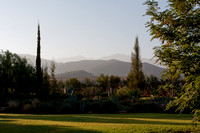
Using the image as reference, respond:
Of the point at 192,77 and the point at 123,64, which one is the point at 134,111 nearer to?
the point at 192,77

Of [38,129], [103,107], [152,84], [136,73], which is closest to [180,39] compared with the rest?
[38,129]

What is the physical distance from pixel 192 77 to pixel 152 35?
8.34 ft

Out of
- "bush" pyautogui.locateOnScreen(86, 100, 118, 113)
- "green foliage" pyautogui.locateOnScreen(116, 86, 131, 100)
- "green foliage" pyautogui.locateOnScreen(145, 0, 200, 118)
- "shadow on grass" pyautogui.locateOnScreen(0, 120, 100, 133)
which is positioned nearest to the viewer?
"green foliage" pyautogui.locateOnScreen(145, 0, 200, 118)

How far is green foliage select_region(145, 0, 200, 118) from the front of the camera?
371 inches

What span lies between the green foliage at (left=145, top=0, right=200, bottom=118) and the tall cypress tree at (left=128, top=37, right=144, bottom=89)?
1092 inches

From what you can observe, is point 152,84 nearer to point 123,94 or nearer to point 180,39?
point 123,94

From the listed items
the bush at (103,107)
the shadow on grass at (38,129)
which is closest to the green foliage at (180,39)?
the shadow on grass at (38,129)

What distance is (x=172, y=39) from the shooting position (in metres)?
9.88

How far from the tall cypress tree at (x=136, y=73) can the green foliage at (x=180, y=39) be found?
1092 inches

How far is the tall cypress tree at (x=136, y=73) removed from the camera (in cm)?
3762

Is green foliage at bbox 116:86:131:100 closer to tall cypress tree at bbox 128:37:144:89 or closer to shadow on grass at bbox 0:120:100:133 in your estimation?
tall cypress tree at bbox 128:37:144:89

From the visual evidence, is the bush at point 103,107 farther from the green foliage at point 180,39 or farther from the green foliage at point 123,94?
the green foliage at point 180,39

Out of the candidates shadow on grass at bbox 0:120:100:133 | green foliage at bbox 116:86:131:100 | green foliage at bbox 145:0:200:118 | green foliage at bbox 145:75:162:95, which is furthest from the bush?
green foliage at bbox 145:75:162:95

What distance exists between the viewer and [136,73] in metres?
39.0
